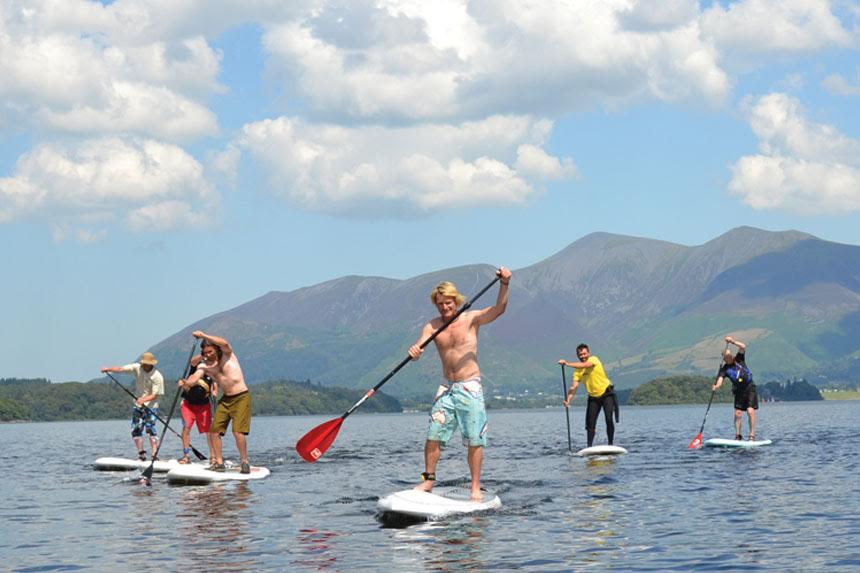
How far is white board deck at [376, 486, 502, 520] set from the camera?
16.8 meters

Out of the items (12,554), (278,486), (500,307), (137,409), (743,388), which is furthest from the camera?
(743,388)

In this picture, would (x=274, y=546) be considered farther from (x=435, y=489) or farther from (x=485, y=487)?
(x=485, y=487)

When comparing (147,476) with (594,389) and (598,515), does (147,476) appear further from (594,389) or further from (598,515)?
(594,389)

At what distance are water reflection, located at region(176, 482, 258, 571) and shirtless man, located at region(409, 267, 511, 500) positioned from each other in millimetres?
2905

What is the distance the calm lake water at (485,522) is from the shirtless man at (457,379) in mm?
1137

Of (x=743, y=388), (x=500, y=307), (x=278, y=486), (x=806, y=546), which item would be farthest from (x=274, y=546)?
(x=743, y=388)

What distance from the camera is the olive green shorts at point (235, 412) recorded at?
77.3ft

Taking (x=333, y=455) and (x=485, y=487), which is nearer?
(x=485, y=487)

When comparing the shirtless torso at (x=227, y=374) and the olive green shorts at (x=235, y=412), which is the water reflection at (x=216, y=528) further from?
the shirtless torso at (x=227, y=374)

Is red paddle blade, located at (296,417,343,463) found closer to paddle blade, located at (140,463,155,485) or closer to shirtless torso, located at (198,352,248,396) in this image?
shirtless torso, located at (198,352,248,396)

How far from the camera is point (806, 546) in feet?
45.4

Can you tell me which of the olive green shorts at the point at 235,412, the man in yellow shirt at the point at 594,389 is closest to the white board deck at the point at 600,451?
the man in yellow shirt at the point at 594,389

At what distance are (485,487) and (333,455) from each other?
16120 millimetres

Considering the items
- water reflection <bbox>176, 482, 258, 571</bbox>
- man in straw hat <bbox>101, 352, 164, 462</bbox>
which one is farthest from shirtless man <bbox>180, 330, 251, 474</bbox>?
man in straw hat <bbox>101, 352, 164, 462</bbox>
